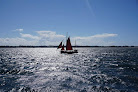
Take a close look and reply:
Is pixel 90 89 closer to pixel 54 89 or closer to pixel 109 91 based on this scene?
pixel 109 91

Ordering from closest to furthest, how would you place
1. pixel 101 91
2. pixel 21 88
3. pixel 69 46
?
1. pixel 101 91
2. pixel 21 88
3. pixel 69 46

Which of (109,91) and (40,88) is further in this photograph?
(40,88)

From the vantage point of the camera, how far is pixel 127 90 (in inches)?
487

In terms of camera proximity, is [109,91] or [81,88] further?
[81,88]

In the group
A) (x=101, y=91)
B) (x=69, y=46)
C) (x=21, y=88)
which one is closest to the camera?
(x=101, y=91)

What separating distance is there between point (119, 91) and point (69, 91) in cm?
528

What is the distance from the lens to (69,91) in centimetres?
1202

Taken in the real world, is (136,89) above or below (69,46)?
below

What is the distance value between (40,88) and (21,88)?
2134mm

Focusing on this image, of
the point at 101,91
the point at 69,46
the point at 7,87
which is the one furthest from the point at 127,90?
the point at 69,46

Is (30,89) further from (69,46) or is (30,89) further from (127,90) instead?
(69,46)

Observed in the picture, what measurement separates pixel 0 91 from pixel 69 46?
63464 millimetres

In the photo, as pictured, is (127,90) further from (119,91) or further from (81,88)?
(81,88)

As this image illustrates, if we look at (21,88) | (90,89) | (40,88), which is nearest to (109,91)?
(90,89)
